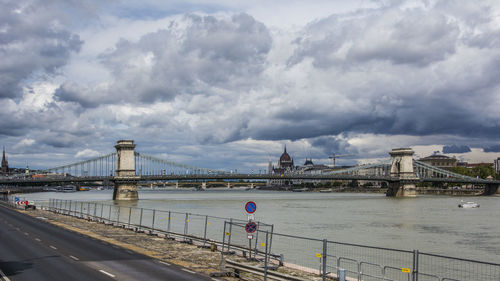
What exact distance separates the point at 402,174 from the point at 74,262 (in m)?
149

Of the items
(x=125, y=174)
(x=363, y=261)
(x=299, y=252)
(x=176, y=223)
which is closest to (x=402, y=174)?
(x=125, y=174)

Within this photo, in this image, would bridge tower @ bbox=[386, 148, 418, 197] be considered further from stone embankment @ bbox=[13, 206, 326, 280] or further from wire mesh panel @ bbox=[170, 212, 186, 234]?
stone embankment @ bbox=[13, 206, 326, 280]

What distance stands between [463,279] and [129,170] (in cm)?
10858

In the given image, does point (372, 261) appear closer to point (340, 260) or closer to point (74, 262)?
point (340, 260)

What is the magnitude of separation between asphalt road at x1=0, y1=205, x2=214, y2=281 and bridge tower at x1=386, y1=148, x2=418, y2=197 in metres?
139

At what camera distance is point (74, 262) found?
70.5ft

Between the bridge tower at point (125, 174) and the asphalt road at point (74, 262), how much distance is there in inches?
3647

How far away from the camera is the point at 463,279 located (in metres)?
24.9

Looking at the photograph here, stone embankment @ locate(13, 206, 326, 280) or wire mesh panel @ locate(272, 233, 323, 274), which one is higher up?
stone embankment @ locate(13, 206, 326, 280)

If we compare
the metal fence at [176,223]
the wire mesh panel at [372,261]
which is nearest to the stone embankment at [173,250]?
the metal fence at [176,223]

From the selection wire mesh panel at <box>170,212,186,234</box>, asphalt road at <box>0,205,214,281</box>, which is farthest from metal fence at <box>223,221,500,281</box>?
wire mesh panel at <box>170,212,186,234</box>

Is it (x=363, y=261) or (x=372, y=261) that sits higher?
(x=363, y=261)

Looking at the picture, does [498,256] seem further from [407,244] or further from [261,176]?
[261,176]

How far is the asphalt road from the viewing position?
18.4m
